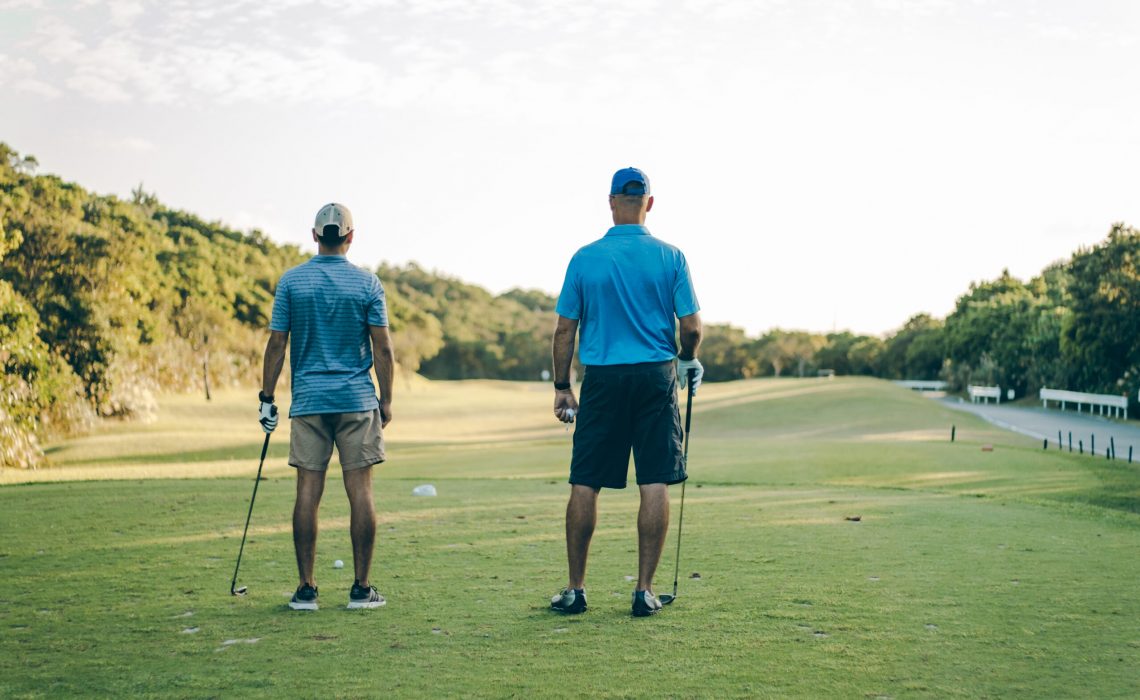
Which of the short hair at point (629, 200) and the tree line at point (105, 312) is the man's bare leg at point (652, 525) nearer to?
the short hair at point (629, 200)

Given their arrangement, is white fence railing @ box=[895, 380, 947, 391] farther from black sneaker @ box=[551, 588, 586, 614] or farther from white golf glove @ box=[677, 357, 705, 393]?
black sneaker @ box=[551, 588, 586, 614]

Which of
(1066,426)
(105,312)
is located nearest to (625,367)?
(105,312)

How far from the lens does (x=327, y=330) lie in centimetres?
611

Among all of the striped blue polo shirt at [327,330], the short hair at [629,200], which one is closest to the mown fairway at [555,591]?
the striped blue polo shirt at [327,330]

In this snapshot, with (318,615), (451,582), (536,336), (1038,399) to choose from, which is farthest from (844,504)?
(536,336)

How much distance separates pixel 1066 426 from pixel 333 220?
4130cm

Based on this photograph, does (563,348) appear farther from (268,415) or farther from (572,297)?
(268,415)

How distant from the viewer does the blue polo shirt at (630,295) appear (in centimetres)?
589

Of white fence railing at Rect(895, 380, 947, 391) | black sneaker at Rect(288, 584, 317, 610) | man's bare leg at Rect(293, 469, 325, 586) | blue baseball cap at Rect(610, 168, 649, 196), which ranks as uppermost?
blue baseball cap at Rect(610, 168, 649, 196)

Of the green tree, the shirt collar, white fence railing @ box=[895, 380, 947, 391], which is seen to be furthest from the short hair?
white fence railing @ box=[895, 380, 947, 391]

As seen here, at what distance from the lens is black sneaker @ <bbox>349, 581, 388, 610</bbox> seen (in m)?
5.79

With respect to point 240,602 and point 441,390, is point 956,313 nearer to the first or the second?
point 441,390

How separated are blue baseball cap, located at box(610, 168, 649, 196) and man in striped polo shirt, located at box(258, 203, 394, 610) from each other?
1544mm

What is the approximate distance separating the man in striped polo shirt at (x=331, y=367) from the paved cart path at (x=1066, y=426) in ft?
81.7
